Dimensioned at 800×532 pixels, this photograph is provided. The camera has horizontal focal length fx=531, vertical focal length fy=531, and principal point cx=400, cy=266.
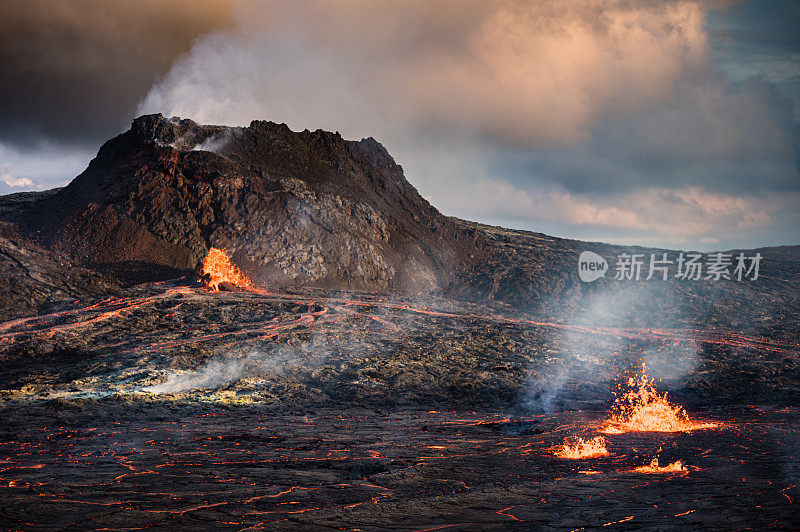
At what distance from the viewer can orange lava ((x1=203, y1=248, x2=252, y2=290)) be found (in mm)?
34562

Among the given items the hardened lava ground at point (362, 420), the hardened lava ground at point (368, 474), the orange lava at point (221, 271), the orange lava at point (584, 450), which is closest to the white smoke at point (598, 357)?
the hardened lava ground at point (362, 420)

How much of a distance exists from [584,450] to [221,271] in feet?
94.0

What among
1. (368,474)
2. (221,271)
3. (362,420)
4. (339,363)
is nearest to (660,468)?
(368,474)

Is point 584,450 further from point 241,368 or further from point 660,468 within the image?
point 241,368

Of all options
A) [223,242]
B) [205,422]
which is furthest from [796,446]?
[223,242]

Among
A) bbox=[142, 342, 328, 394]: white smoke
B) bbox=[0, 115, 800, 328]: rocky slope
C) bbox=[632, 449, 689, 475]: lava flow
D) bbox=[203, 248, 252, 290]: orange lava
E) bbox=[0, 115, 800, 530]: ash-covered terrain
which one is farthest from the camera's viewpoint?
bbox=[0, 115, 800, 328]: rocky slope

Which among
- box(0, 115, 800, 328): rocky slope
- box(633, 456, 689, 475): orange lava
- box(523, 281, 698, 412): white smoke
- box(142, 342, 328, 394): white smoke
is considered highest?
box(0, 115, 800, 328): rocky slope

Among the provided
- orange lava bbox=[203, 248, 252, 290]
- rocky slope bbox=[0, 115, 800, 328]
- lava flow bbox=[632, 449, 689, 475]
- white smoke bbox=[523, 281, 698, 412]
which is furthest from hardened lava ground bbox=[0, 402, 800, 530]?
rocky slope bbox=[0, 115, 800, 328]

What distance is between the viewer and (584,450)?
1355cm

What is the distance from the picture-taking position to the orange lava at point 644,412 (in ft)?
55.0

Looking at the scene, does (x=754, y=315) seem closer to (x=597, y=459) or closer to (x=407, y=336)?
(x=407, y=336)

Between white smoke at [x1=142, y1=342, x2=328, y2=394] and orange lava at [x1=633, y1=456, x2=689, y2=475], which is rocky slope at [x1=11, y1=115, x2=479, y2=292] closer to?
white smoke at [x1=142, y1=342, x2=328, y2=394]

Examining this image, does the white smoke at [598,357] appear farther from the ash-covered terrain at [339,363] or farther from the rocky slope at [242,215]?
the rocky slope at [242,215]

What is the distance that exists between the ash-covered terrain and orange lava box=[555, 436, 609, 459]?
0.19 metres
